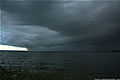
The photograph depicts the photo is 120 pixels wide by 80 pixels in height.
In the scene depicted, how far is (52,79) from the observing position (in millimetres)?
14016

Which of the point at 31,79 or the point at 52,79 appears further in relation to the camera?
the point at 52,79

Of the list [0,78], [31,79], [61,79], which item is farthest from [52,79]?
[0,78]

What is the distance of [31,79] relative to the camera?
1312 cm

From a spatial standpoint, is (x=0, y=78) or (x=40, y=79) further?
(x=40, y=79)

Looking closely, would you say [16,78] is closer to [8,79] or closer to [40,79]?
[8,79]

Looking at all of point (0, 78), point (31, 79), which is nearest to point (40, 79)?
point (31, 79)

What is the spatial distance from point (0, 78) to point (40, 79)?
3369 mm

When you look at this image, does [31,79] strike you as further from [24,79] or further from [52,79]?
[52,79]

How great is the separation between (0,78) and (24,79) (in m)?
1.94

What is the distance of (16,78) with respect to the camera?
12.8m

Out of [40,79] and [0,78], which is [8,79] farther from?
[40,79]

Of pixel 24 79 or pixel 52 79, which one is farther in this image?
pixel 52 79

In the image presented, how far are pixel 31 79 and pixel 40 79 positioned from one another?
0.87m

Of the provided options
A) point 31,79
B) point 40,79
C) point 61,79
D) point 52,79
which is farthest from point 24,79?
point 61,79
